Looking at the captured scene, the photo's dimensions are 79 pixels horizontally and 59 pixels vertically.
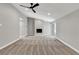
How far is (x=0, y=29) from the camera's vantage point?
15.1ft

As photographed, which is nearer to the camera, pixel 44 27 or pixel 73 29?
pixel 73 29

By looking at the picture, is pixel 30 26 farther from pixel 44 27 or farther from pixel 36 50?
pixel 36 50

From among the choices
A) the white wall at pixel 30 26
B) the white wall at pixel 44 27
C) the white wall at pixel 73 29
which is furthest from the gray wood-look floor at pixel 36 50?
the white wall at pixel 44 27

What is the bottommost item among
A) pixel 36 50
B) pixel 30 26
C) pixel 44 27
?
pixel 36 50

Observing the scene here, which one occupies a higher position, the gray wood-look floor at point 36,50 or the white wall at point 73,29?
the white wall at point 73,29

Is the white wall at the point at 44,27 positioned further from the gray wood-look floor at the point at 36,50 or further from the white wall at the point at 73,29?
the white wall at the point at 73,29

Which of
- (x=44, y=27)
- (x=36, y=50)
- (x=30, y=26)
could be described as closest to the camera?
(x=36, y=50)

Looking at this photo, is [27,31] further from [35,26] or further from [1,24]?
[1,24]

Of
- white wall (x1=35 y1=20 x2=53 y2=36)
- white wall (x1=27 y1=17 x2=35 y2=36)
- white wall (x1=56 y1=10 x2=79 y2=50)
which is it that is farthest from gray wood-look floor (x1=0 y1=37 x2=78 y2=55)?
white wall (x1=35 y1=20 x2=53 y2=36)

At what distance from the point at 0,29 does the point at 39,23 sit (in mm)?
9019

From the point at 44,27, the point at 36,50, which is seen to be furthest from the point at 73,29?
the point at 44,27

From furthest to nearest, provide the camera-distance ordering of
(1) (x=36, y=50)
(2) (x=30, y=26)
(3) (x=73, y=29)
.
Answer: (2) (x=30, y=26), (3) (x=73, y=29), (1) (x=36, y=50)

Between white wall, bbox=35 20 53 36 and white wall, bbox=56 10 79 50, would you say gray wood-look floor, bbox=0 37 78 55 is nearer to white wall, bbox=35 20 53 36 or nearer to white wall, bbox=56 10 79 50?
white wall, bbox=56 10 79 50
